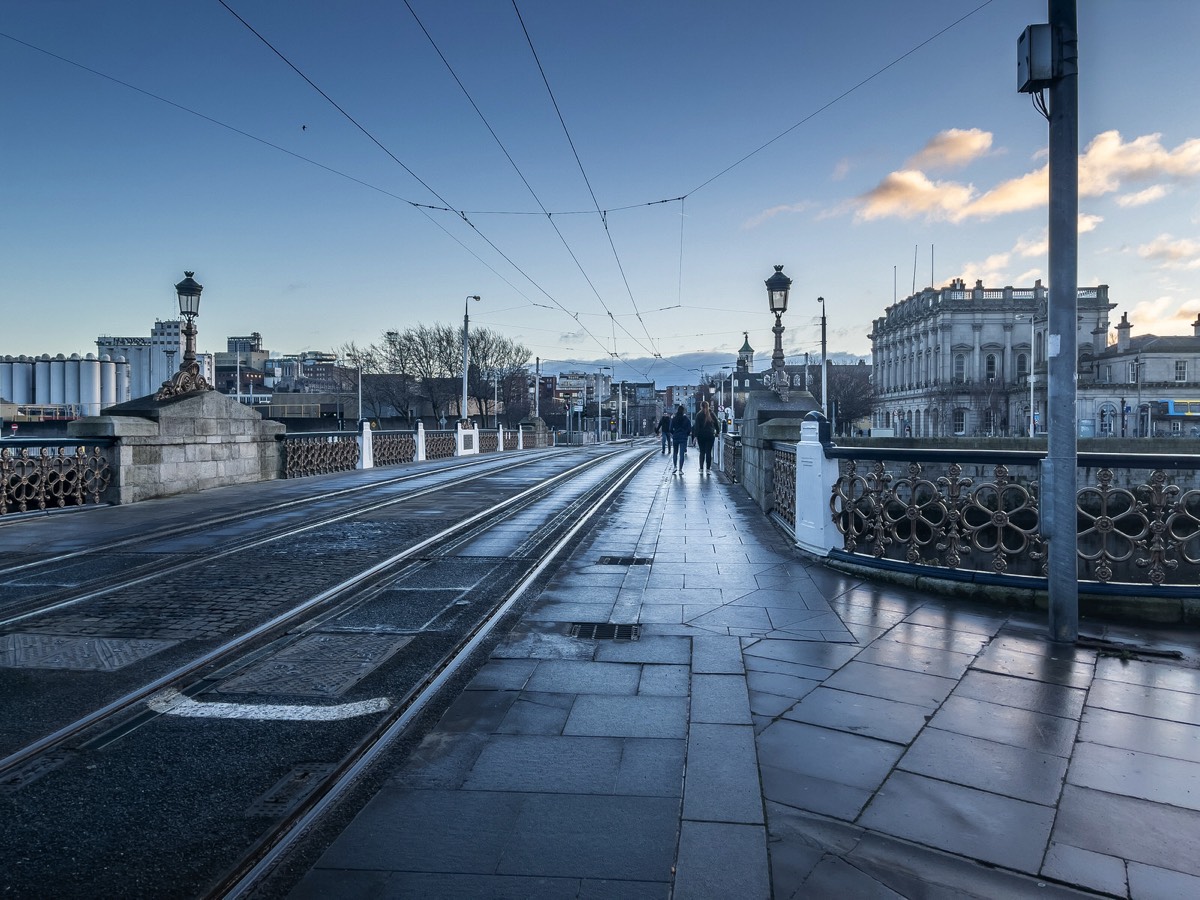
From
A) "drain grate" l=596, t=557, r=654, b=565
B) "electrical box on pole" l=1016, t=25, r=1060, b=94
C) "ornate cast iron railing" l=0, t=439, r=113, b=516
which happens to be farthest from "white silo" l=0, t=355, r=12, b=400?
"electrical box on pole" l=1016, t=25, r=1060, b=94

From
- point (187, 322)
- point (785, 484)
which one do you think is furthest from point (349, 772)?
point (187, 322)

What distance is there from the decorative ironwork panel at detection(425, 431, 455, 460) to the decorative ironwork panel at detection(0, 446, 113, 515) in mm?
17023

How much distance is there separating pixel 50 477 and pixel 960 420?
8180 centimetres

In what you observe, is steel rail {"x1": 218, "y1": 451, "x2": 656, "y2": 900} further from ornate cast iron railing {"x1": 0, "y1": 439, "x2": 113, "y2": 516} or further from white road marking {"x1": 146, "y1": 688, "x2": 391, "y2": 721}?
ornate cast iron railing {"x1": 0, "y1": 439, "x2": 113, "y2": 516}

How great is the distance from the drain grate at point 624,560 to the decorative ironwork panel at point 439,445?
22689 millimetres

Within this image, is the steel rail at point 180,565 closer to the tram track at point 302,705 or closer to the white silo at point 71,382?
the tram track at point 302,705

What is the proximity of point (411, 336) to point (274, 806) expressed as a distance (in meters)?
65.9

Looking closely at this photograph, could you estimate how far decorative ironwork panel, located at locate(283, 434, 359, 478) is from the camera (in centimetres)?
1927

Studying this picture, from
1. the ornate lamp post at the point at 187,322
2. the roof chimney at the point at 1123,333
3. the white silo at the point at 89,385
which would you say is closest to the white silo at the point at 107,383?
the white silo at the point at 89,385

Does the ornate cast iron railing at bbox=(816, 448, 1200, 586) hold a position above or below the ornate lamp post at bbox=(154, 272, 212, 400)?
below

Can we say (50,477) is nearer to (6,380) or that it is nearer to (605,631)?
(605,631)

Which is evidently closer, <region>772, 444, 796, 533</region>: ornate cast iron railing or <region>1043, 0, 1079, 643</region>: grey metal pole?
<region>1043, 0, 1079, 643</region>: grey metal pole

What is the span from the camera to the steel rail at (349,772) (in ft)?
8.13

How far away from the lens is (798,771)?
10.5 feet
